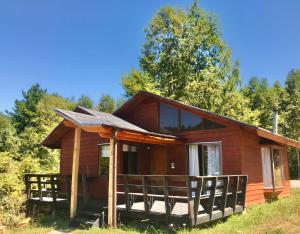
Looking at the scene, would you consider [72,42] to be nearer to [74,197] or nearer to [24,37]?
[24,37]

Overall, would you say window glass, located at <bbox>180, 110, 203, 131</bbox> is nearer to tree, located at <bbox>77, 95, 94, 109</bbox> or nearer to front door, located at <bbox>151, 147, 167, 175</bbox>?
front door, located at <bbox>151, 147, 167, 175</bbox>

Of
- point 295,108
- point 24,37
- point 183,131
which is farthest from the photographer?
point 295,108

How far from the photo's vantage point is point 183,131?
42.6ft

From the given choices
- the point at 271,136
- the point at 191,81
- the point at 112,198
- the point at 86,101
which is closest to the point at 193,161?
the point at 271,136

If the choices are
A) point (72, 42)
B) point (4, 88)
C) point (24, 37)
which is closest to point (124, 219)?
point (24, 37)

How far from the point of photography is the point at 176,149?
43.1ft

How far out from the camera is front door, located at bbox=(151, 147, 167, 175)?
13258 millimetres

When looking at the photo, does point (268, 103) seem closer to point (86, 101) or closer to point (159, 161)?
point (159, 161)

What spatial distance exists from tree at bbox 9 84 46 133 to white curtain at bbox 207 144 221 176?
3046 cm

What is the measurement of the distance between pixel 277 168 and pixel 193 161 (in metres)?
4.15

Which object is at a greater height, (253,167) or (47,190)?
(253,167)

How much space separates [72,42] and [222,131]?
1800cm

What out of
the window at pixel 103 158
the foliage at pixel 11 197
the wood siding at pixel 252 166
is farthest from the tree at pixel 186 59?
the foliage at pixel 11 197

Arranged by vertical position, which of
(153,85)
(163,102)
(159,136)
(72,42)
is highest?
(72,42)
